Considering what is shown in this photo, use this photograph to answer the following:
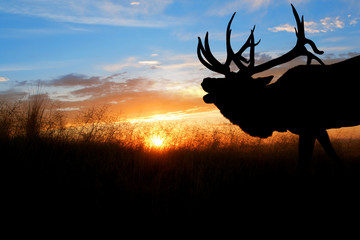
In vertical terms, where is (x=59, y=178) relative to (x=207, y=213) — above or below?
above

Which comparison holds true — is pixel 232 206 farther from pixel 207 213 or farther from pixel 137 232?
pixel 137 232

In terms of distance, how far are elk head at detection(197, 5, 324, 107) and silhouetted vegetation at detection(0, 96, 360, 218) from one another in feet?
3.44

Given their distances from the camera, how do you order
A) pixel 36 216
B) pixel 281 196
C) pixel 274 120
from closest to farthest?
pixel 36 216 → pixel 281 196 → pixel 274 120

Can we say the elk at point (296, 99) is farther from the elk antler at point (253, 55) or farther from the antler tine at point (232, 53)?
the antler tine at point (232, 53)

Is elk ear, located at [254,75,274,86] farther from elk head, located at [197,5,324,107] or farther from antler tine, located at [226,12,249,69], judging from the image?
antler tine, located at [226,12,249,69]

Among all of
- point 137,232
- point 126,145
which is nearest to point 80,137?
point 126,145

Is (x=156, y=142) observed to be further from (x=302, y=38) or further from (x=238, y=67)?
(x=302, y=38)

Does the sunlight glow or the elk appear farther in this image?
the sunlight glow

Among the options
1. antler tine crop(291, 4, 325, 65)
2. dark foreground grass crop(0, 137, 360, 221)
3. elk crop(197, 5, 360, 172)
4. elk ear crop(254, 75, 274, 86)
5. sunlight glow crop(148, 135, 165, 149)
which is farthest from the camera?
sunlight glow crop(148, 135, 165, 149)

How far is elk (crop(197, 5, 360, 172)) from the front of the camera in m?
3.42

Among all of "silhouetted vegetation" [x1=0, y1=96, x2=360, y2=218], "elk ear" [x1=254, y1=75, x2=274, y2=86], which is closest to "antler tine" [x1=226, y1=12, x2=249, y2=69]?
"elk ear" [x1=254, y1=75, x2=274, y2=86]

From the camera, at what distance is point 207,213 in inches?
80.6

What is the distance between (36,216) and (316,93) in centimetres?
367

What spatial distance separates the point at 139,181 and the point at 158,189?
278 mm
